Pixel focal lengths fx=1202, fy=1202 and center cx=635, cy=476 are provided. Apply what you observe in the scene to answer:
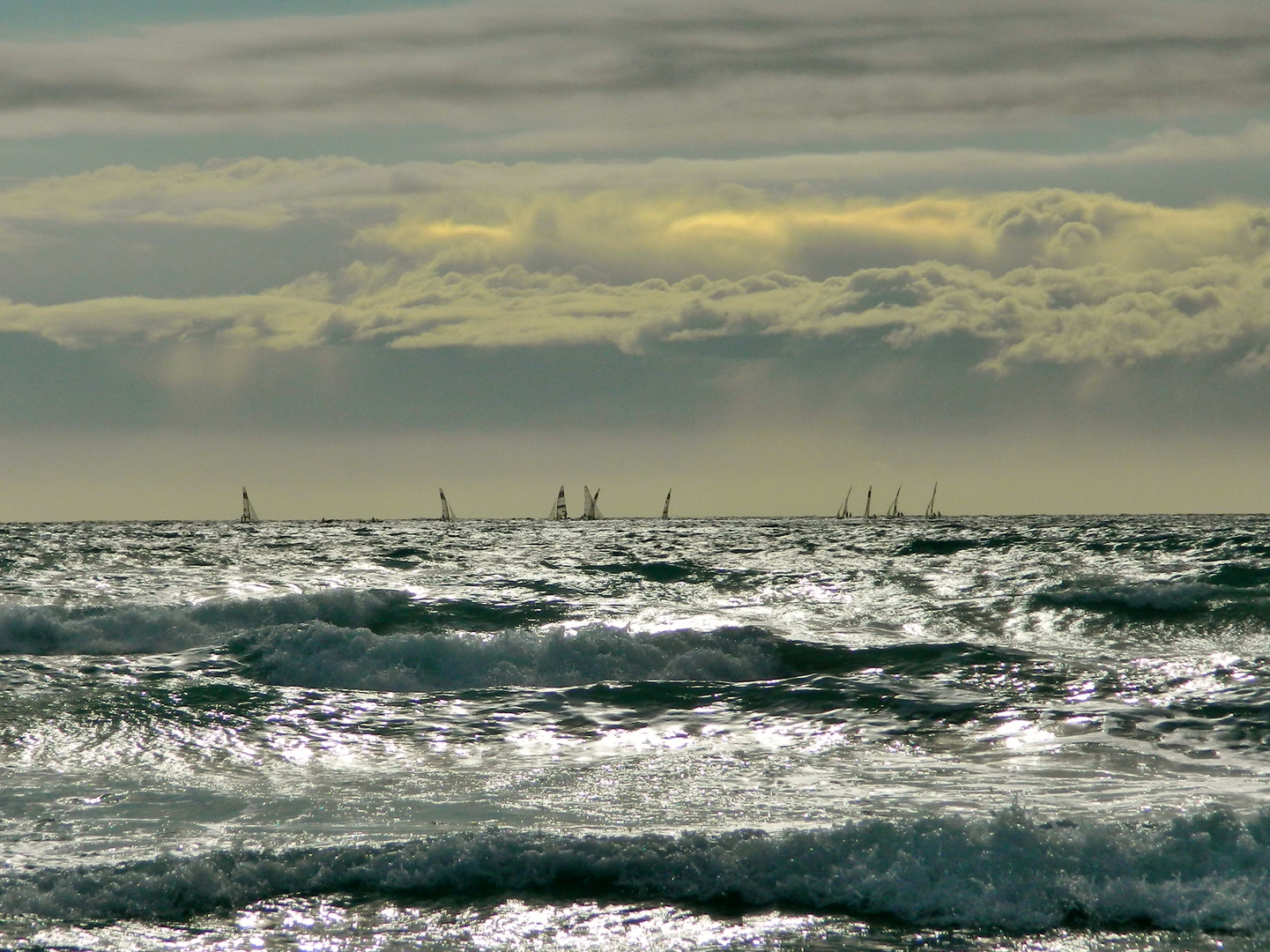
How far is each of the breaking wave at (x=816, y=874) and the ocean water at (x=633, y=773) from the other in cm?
3

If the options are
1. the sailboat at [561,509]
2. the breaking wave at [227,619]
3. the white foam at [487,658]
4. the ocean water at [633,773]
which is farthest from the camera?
the sailboat at [561,509]

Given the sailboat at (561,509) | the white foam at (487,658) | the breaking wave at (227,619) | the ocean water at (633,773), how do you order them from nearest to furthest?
the ocean water at (633,773), the white foam at (487,658), the breaking wave at (227,619), the sailboat at (561,509)

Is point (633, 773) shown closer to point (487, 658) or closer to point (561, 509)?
point (487, 658)

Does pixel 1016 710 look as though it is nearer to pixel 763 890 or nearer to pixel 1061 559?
pixel 763 890

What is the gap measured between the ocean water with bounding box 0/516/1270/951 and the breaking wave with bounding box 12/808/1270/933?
25 millimetres

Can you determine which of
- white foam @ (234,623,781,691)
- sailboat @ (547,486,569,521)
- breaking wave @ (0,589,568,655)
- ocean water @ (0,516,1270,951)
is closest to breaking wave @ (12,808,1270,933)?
ocean water @ (0,516,1270,951)

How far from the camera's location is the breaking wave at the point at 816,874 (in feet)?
29.2

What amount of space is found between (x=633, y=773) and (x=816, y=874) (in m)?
3.93

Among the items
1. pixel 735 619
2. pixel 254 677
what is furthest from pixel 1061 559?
pixel 254 677

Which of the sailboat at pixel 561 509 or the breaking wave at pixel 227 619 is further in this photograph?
the sailboat at pixel 561 509

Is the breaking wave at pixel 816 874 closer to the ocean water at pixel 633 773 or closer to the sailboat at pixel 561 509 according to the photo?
the ocean water at pixel 633 773

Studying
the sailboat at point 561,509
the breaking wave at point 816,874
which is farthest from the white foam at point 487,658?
the sailboat at point 561,509

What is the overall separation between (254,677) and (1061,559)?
30.6 m

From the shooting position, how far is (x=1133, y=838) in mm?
9734
